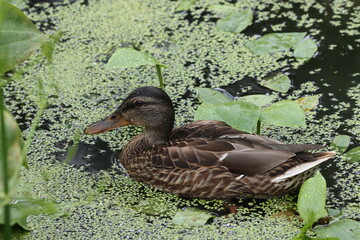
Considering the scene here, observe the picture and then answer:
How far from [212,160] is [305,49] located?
2095 mm

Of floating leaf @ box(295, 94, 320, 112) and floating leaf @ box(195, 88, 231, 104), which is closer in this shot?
floating leaf @ box(195, 88, 231, 104)

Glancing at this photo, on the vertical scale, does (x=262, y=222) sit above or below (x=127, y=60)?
below

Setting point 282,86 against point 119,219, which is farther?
point 282,86

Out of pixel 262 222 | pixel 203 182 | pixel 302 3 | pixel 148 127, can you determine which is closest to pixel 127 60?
pixel 148 127

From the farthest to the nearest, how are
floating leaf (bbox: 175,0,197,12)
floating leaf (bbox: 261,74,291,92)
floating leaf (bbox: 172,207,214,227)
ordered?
floating leaf (bbox: 175,0,197,12) < floating leaf (bbox: 261,74,291,92) < floating leaf (bbox: 172,207,214,227)

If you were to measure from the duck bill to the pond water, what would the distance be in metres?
0.20

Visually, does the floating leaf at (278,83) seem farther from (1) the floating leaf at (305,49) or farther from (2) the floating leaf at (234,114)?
(2) the floating leaf at (234,114)

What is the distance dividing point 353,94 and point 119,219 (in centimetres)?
234

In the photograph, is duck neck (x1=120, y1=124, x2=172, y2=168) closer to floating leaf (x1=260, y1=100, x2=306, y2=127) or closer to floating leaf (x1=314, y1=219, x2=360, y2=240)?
floating leaf (x1=260, y1=100, x2=306, y2=127)

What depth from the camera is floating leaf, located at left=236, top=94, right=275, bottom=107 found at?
5652 millimetres

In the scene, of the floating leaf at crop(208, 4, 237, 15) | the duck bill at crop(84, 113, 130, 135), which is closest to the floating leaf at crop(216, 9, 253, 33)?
the floating leaf at crop(208, 4, 237, 15)

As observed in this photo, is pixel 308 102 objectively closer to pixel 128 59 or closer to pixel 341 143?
pixel 341 143

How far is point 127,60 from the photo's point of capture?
5.50 meters

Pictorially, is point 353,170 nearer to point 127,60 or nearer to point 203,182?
point 203,182
